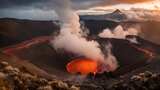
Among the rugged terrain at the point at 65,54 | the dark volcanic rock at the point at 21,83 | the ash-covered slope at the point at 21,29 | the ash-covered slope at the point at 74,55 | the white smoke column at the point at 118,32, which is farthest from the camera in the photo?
the white smoke column at the point at 118,32

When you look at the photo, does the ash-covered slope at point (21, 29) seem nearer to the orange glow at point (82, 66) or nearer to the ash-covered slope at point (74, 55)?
the ash-covered slope at point (74, 55)

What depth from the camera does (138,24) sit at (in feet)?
555

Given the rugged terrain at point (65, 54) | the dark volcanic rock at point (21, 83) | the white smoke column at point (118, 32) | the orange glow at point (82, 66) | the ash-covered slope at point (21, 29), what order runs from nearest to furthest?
the dark volcanic rock at point (21, 83) < the rugged terrain at point (65, 54) < the orange glow at point (82, 66) < the ash-covered slope at point (21, 29) < the white smoke column at point (118, 32)

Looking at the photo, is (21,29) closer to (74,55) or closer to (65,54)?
(65,54)

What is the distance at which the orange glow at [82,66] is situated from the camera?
386 feet

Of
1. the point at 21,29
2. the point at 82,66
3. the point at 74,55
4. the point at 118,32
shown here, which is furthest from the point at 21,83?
the point at 118,32

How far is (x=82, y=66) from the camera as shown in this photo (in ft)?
410

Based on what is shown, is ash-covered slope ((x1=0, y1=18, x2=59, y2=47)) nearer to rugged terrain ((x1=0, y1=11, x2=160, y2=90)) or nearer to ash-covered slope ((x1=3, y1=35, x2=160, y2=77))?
rugged terrain ((x1=0, y1=11, x2=160, y2=90))

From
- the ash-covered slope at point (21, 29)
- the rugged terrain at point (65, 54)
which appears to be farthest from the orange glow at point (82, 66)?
the ash-covered slope at point (21, 29)

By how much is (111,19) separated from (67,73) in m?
68.8

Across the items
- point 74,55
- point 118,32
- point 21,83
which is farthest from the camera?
point 118,32

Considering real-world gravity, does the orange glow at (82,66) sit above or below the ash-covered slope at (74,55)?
below

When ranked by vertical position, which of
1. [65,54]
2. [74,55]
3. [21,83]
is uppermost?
[21,83]

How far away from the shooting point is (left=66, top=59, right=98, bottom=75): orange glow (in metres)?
118
